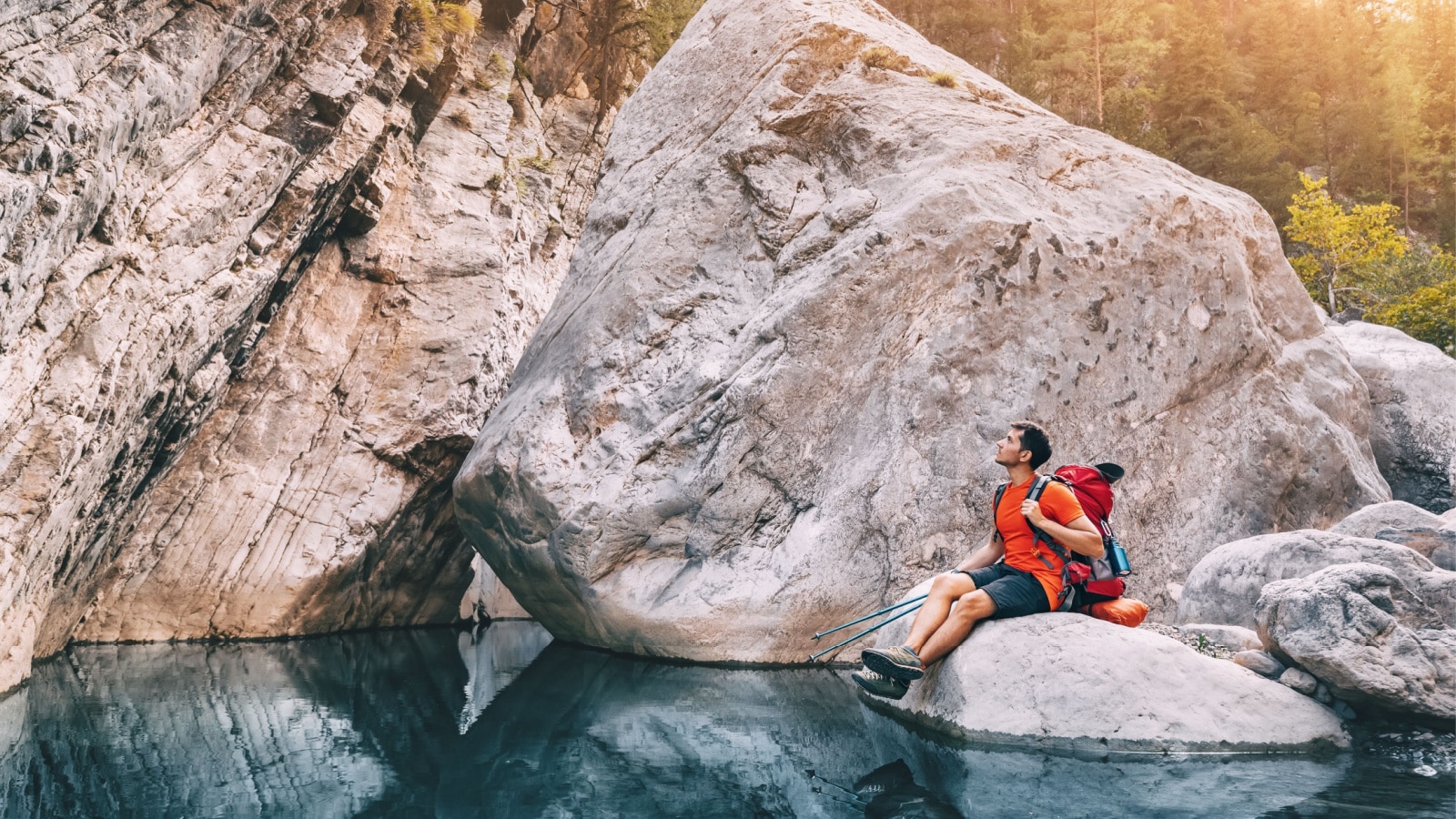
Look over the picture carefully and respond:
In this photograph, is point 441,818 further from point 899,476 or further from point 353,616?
point 353,616

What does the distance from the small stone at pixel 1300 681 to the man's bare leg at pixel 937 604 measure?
5.76 ft

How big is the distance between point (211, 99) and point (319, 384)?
12.6 feet

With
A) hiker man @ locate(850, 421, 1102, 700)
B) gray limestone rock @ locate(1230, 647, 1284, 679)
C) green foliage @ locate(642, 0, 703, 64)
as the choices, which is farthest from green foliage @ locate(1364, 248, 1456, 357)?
hiker man @ locate(850, 421, 1102, 700)

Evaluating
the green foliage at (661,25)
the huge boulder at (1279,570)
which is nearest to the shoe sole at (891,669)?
the huge boulder at (1279,570)

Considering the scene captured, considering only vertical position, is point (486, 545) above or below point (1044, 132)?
below

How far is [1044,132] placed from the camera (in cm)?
1020

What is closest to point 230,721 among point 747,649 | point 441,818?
point 441,818

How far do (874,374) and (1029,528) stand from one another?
10.6ft

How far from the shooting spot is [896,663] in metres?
5.29

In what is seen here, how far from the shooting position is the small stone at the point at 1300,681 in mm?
5270

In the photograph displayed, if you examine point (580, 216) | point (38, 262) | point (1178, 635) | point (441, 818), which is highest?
point (1178, 635)

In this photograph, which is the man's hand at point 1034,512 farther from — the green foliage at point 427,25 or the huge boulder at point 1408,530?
the green foliage at point 427,25

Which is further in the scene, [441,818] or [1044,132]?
[1044,132]

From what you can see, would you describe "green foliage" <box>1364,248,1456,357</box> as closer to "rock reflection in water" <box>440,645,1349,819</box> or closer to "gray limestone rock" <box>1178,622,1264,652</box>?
"gray limestone rock" <box>1178,622,1264,652</box>
